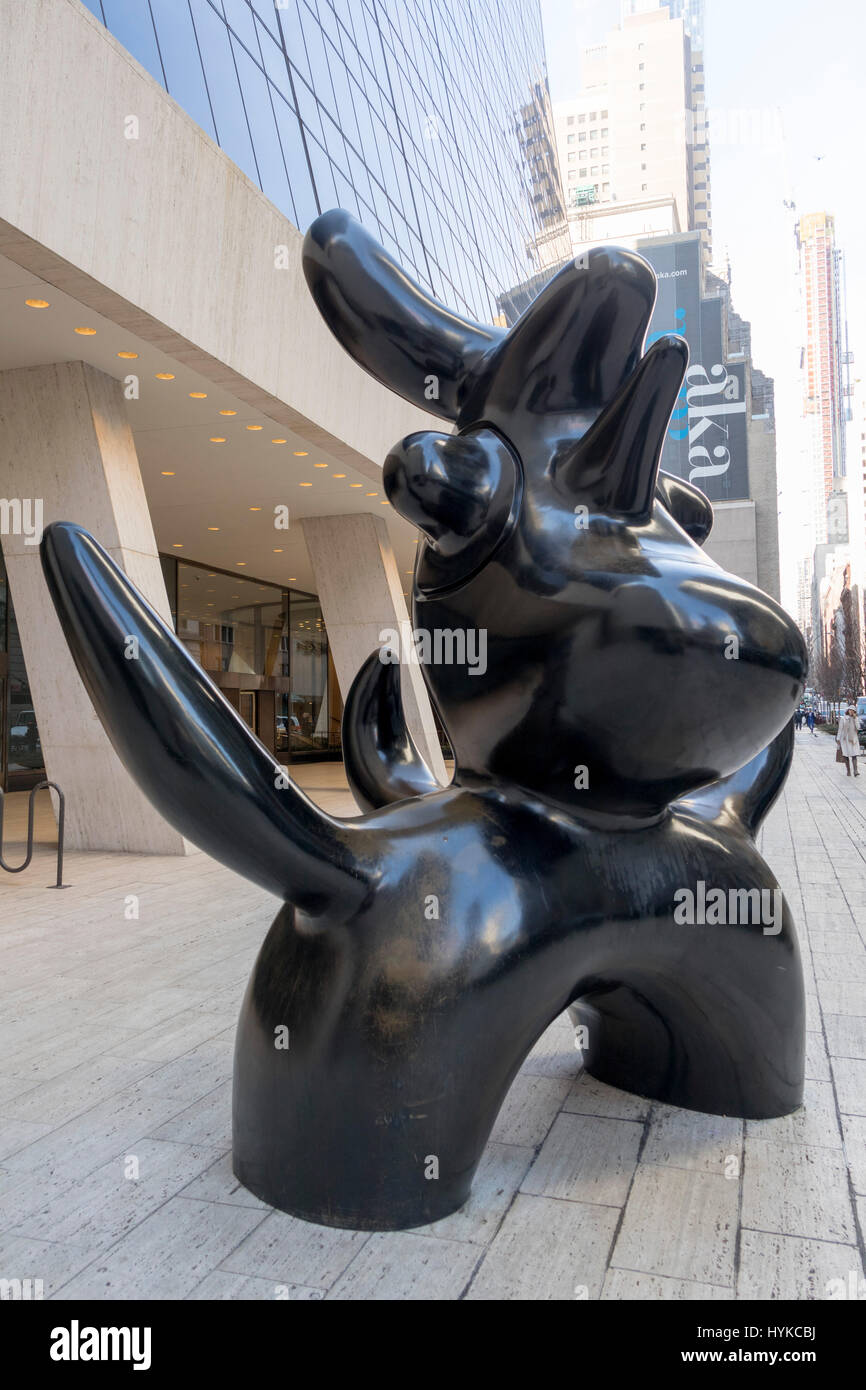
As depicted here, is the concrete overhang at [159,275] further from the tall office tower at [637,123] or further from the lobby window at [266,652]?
the tall office tower at [637,123]

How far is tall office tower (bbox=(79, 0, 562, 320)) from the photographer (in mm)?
10367

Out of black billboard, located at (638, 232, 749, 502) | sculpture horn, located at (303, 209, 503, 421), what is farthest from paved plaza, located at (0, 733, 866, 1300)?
black billboard, located at (638, 232, 749, 502)

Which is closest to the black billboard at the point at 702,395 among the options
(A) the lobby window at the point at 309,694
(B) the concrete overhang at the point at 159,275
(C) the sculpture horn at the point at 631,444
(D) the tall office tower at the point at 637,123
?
(A) the lobby window at the point at 309,694

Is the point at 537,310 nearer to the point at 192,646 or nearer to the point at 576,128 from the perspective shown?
the point at 192,646

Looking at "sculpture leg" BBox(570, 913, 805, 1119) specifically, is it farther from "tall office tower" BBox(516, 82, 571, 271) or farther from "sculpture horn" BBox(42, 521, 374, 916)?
"tall office tower" BBox(516, 82, 571, 271)

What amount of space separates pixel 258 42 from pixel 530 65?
46529mm

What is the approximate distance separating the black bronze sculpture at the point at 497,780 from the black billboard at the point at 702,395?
34959 mm

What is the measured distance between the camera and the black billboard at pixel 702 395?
37.7 m

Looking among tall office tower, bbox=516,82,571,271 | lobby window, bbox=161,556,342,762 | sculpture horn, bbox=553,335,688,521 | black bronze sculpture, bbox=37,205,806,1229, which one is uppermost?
tall office tower, bbox=516,82,571,271

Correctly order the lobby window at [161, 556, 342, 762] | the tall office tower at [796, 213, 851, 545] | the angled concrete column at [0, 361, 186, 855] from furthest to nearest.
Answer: the tall office tower at [796, 213, 851, 545] < the lobby window at [161, 556, 342, 762] < the angled concrete column at [0, 361, 186, 855]

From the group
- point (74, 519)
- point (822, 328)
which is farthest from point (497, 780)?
point (822, 328)

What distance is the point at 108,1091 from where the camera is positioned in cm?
385

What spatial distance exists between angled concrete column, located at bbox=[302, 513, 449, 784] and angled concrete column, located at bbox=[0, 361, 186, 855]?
6.90 meters
